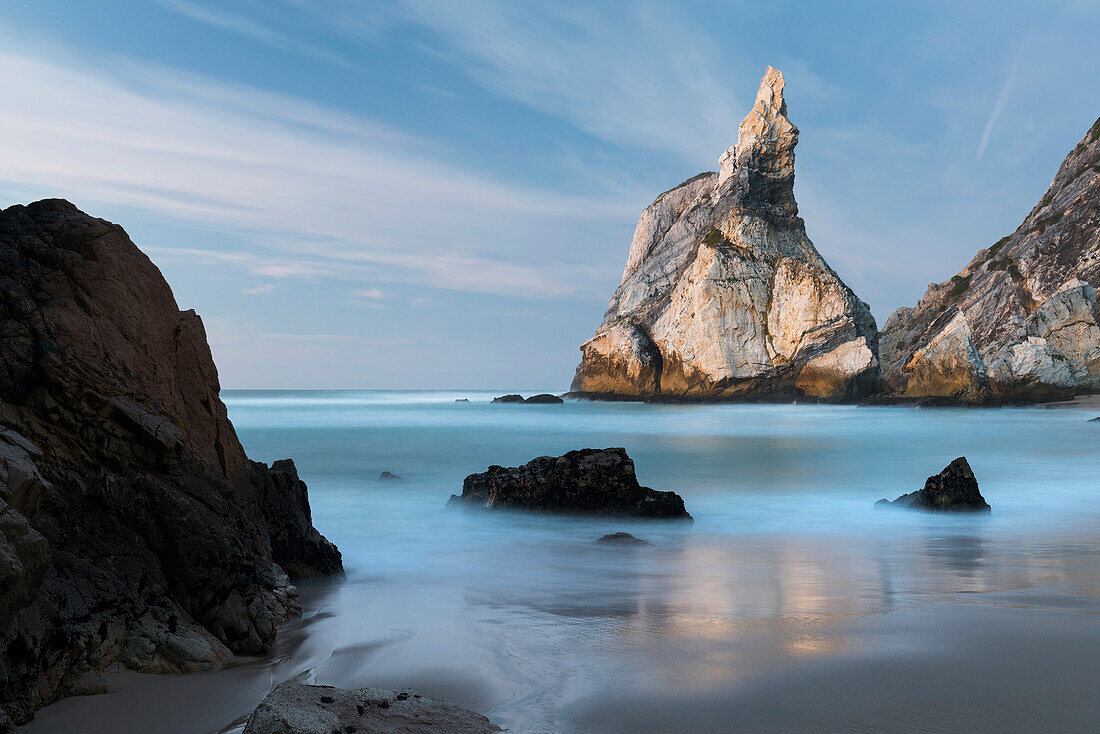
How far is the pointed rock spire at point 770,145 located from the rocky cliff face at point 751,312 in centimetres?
8

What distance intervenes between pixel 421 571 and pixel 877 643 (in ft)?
12.6

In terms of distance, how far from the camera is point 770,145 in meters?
58.8

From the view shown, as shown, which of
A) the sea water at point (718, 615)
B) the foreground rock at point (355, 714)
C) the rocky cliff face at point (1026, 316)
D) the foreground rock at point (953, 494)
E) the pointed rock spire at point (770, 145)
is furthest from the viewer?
the pointed rock spire at point (770, 145)

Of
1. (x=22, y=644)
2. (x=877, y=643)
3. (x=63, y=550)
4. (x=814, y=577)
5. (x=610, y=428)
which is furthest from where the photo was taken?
(x=610, y=428)

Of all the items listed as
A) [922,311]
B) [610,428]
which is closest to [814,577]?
[610,428]

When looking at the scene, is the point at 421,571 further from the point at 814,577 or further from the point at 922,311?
the point at 922,311

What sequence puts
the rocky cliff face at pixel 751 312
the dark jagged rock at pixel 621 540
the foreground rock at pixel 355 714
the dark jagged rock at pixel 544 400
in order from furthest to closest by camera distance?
the dark jagged rock at pixel 544 400, the rocky cliff face at pixel 751 312, the dark jagged rock at pixel 621 540, the foreground rock at pixel 355 714

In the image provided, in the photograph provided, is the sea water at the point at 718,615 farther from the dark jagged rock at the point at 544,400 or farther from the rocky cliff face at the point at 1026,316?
the dark jagged rock at the point at 544,400

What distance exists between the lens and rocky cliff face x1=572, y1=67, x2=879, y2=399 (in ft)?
174

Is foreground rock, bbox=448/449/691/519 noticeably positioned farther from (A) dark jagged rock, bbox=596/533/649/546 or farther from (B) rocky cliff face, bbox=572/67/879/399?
(B) rocky cliff face, bbox=572/67/879/399

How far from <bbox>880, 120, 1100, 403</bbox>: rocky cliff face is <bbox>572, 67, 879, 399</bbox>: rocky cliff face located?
5.79m

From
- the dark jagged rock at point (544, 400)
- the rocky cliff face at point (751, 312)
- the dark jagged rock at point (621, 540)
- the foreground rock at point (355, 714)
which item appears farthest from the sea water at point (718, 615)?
the dark jagged rock at point (544, 400)

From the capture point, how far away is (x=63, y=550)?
338 cm

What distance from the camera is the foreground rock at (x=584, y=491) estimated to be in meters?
8.98
